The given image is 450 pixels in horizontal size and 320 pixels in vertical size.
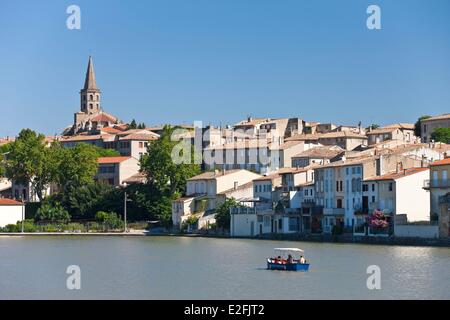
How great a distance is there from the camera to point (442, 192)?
67375 millimetres

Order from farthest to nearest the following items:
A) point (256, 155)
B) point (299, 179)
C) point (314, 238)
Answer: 1. point (256, 155)
2. point (299, 179)
3. point (314, 238)

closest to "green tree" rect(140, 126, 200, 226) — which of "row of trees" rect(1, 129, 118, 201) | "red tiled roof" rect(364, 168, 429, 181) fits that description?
"row of trees" rect(1, 129, 118, 201)

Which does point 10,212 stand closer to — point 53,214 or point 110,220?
point 53,214

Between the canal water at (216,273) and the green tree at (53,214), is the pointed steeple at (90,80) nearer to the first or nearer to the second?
the green tree at (53,214)

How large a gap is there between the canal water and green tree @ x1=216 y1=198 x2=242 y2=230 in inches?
586

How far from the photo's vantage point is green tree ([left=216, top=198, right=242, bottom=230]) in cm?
8625

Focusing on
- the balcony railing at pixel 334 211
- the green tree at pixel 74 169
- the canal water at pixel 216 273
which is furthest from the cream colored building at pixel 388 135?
the canal water at pixel 216 273

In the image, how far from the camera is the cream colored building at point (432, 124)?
120844 mm

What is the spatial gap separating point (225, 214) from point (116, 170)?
32.9 meters

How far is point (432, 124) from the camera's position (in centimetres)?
12262

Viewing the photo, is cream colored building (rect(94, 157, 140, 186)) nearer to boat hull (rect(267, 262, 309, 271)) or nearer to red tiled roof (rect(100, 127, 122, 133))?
red tiled roof (rect(100, 127, 122, 133))

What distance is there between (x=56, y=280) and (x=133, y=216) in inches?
2072

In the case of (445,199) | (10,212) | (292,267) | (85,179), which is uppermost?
(85,179)

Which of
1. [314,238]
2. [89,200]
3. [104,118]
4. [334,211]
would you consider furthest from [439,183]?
[104,118]
